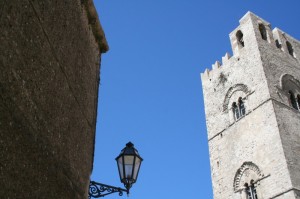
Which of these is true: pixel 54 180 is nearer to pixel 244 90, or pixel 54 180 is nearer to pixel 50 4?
pixel 50 4

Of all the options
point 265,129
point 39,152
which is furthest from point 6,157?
point 265,129

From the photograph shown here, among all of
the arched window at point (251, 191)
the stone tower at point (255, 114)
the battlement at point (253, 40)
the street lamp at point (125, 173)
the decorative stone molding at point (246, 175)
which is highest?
the battlement at point (253, 40)

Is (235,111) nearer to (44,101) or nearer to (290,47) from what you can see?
(290,47)

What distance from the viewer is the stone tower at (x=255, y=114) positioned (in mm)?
14352

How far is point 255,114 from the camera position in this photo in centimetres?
1611

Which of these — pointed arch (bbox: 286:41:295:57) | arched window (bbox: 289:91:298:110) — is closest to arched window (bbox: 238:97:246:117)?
arched window (bbox: 289:91:298:110)

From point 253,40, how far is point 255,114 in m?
4.07

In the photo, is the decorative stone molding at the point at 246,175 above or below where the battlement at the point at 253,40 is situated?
below

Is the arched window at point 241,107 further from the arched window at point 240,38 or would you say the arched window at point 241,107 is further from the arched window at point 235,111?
the arched window at point 240,38

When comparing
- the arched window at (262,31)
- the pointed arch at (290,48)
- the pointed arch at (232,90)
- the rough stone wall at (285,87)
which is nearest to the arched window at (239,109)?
the pointed arch at (232,90)

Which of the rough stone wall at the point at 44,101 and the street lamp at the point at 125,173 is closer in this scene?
the rough stone wall at the point at 44,101

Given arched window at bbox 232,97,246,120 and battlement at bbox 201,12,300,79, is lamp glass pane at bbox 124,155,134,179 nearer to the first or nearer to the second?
arched window at bbox 232,97,246,120

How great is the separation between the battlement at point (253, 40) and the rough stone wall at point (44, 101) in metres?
14.9

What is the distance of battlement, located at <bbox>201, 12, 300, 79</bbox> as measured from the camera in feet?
60.5
